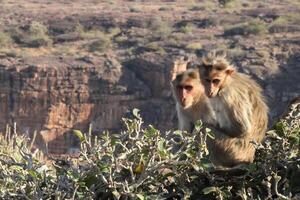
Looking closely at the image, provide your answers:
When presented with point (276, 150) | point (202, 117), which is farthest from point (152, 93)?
point (276, 150)

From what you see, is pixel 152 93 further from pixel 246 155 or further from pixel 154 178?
pixel 154 178

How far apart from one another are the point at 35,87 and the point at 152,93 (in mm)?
4457

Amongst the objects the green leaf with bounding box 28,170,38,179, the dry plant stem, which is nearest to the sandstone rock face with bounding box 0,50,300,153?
the dry plant stem

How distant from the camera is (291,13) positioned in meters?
38.8

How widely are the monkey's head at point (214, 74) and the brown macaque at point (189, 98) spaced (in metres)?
0.07

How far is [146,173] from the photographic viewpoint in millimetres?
3867

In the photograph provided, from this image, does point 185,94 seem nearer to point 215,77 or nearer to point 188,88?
point 188,88

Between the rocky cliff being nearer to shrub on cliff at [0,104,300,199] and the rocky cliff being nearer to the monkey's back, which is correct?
the monkey's back

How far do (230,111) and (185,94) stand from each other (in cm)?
40

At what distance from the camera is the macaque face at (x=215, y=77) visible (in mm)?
6438

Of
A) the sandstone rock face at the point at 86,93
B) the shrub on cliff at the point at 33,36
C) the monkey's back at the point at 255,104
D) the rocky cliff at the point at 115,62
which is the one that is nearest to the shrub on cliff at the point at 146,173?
the monkey's back at the point at 255,104

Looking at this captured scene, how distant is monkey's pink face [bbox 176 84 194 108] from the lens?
644 cm

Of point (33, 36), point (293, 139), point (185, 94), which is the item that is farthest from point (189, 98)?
point (33, 36)

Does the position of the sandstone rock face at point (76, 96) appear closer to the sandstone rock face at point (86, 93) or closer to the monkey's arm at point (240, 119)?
the sandstone rock face at point (86, 93)
